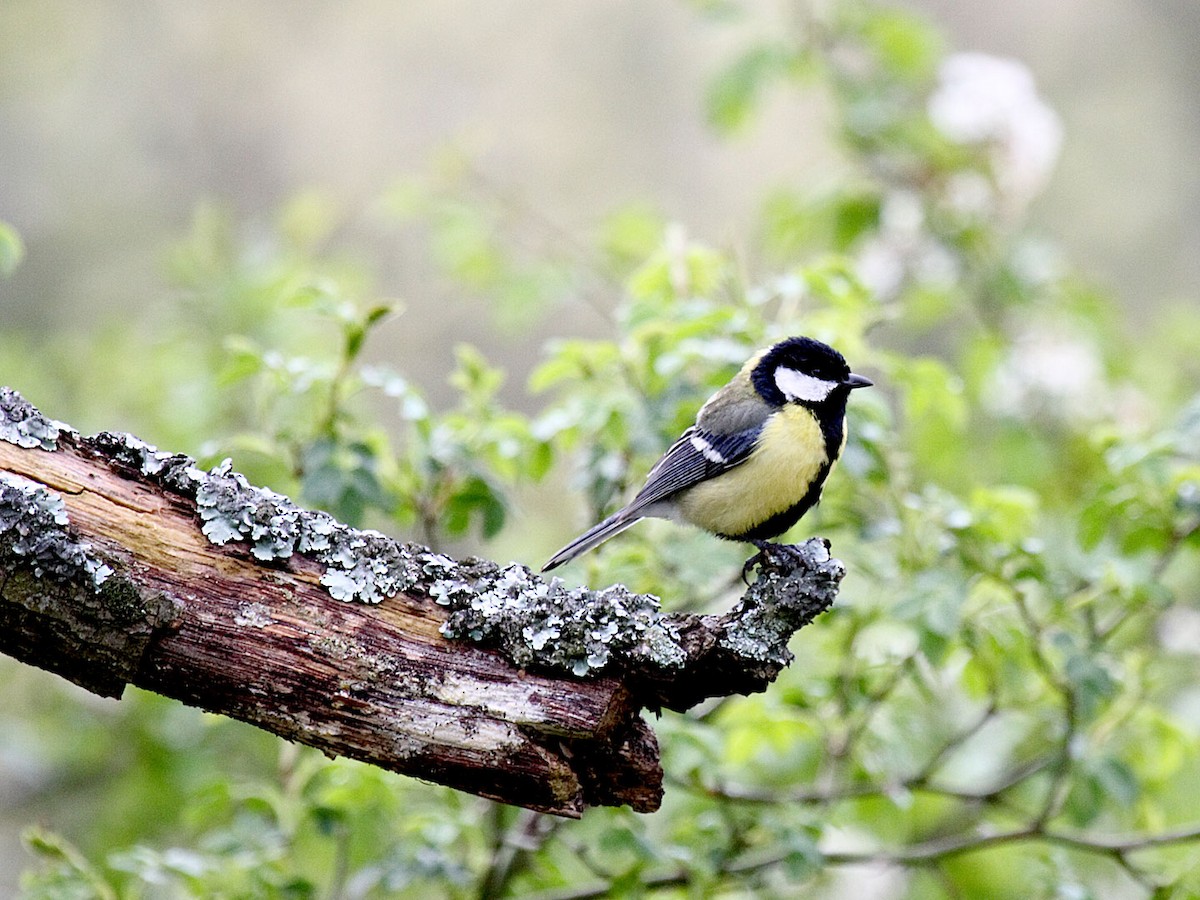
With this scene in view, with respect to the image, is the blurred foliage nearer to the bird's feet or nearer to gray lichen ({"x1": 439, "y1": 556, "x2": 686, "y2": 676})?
the bird's feet

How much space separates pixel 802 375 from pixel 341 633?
3.80 feet

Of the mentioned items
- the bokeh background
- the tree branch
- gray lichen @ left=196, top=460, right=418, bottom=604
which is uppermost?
the bokeh background

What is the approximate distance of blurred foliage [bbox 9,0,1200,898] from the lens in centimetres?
214

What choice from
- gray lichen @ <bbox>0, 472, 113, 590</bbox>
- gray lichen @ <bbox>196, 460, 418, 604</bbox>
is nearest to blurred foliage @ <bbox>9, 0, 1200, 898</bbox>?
gray lichen @ <bbox>196, 460, 418, 604</bbox>

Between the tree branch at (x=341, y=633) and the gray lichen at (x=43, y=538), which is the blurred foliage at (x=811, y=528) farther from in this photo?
the gray lichen at (x=43, y=538)

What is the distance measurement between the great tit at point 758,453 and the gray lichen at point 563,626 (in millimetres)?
552

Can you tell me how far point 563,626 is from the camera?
157cm

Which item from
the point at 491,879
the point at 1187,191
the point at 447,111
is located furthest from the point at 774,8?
the point at 491,879

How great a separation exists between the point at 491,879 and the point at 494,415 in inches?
36.5

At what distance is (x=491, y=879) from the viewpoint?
2.36 meters

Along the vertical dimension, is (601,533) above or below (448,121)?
below

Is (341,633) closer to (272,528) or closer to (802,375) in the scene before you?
(272,528)

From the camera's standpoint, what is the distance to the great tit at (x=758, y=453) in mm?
2238

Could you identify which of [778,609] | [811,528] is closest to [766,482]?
[811,528]
